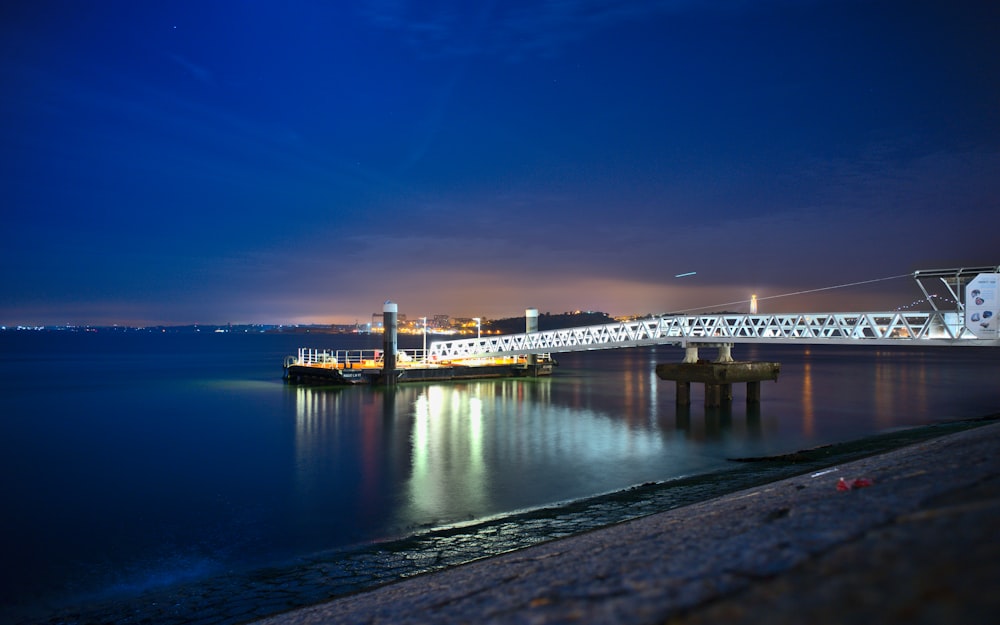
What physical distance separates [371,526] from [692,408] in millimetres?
23071

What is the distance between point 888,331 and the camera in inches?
1053

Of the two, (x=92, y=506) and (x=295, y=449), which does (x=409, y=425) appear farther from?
(x=92, y=506)

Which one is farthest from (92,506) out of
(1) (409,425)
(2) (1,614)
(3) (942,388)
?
(3) (942,388)

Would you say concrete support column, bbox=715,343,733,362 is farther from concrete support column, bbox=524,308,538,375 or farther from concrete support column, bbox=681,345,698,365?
concrete support column, bbox=524,308,538,375

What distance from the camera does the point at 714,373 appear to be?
30.0 metres

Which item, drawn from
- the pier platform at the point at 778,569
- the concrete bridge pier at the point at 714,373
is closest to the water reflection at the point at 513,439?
the concrete bridge pier at the point at 714,373

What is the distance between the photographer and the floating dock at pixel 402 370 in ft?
149

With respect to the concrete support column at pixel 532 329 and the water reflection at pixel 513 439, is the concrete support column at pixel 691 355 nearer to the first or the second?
the water reflection at pixel 513 439

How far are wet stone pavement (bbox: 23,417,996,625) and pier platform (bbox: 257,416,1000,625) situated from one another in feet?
6.01

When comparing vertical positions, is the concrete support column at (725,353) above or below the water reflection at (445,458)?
above

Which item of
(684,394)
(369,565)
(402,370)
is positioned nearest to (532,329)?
(402,370)

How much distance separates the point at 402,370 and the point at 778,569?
43.5 m

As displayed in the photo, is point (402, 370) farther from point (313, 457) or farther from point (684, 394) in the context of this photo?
point (313, 457)

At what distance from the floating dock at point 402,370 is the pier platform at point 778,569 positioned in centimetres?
3864
